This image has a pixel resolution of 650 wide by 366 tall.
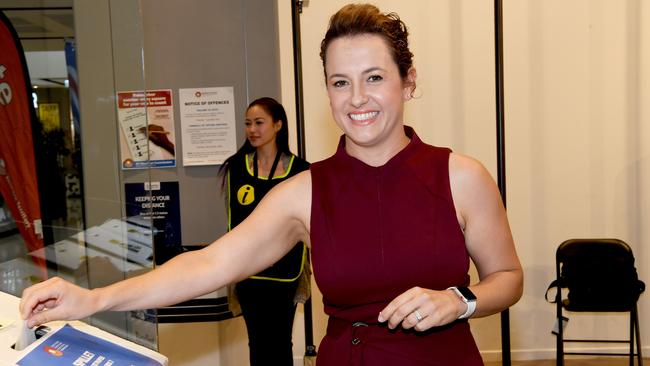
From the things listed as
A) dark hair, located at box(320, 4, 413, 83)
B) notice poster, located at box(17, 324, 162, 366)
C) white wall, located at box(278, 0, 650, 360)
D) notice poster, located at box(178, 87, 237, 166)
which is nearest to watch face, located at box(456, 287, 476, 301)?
dark hair, located at box(320, 4, 413, 83)

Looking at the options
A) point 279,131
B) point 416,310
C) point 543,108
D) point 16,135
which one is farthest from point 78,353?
point 543,108

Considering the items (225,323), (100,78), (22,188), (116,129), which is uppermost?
(100,78)

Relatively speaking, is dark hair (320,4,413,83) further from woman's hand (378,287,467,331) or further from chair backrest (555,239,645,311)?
chair backrest (555,239,645,311)

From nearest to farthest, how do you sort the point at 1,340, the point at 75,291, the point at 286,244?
the point at 1,340 → the point at 75,291 → the point at 286,244

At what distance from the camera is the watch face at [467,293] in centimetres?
137

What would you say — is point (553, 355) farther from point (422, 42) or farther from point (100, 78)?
point (100, 78)

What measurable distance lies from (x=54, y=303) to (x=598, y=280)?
3448 mm

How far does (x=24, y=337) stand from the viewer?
118cm

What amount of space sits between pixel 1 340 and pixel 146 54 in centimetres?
322

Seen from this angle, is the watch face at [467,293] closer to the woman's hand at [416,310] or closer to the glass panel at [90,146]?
the woman's hand at [416,310]

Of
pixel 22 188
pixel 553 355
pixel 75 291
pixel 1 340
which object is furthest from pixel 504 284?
pixel 553 355

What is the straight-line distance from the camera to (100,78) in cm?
200

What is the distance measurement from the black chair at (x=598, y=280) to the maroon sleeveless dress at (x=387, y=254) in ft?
8.95

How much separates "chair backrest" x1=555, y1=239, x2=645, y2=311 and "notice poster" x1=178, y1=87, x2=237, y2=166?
6.85 ft
